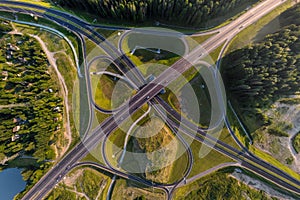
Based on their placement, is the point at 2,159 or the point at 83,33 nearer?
the point at 2,159

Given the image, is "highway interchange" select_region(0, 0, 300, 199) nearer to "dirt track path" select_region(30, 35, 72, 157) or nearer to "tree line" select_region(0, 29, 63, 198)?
"dirt track path" select_region(30, 35, 72, 157)

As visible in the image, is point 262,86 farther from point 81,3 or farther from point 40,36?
point 40,36

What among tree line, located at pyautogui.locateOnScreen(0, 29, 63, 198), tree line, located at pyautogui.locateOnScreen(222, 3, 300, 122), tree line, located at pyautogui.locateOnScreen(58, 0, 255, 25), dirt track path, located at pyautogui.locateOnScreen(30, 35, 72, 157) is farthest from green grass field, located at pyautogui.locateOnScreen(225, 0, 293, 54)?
tree line, located at pyautogui.locateOnScreen(0, 29, 63, 198)

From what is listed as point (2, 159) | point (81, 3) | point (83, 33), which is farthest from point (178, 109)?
point (2, 159)

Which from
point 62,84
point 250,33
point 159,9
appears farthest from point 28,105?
point 250,33

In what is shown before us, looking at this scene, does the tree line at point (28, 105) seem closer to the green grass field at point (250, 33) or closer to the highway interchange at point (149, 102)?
the highway interchange at point (149, 102)

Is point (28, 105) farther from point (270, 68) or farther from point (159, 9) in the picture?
point (270, 68)
